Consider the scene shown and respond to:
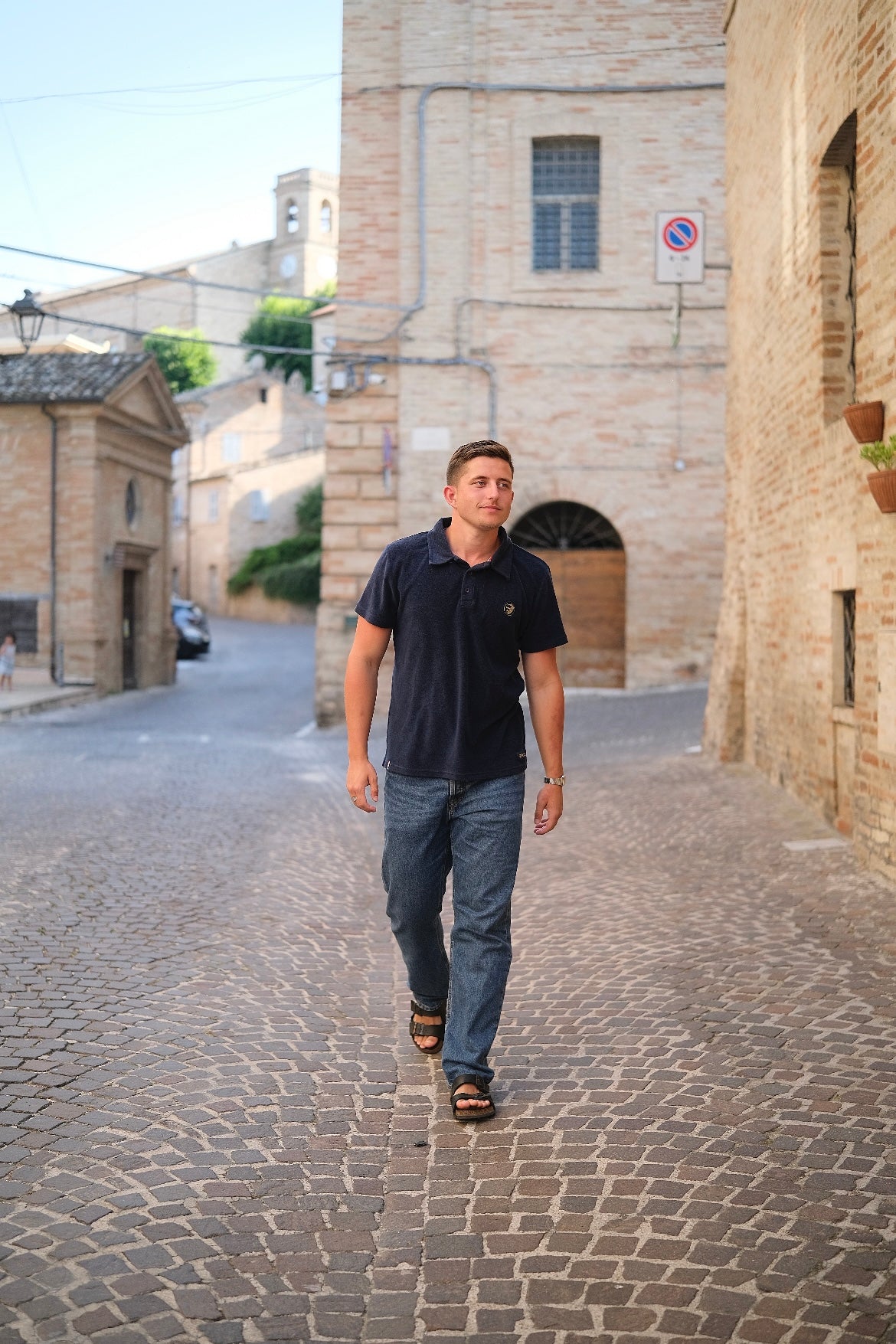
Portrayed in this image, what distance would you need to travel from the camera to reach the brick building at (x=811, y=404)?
7.44 m

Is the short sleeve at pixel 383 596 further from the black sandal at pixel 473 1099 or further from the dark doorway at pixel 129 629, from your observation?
the dark doorway at pixel 129 629

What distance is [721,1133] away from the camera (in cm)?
366

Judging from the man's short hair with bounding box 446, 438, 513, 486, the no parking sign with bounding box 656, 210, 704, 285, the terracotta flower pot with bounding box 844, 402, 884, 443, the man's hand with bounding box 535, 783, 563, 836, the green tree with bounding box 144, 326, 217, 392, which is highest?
the green tree with bounding box 144, 326, 217, 392

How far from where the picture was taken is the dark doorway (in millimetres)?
30734

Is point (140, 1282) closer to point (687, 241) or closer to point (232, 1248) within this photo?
point (232, 1248)

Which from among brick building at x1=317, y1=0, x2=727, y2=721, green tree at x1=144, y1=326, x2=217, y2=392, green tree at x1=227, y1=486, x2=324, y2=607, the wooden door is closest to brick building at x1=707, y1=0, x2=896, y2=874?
brick building at x1=317, y1=0, x2=727, y2=721

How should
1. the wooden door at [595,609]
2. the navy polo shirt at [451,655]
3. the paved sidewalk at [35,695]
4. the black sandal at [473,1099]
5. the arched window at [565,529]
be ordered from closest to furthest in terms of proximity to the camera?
the black sandal at [473,1099] → the navy polo shirt at [451,655] → the wooden door at [595,609] → the arched window at [565,529] → the paved sidewalk at [35,695]

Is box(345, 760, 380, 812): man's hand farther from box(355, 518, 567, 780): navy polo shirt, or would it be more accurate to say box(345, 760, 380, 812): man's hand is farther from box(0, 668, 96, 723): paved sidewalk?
box(0, 668, 96, 723): paved sidewalk

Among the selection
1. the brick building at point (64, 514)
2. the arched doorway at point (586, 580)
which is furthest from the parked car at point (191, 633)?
the arched doorway at point (586, 580)

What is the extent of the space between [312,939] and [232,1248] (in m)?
3.28

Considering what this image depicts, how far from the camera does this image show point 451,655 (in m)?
3.94

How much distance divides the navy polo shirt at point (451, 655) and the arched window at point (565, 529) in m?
17.0

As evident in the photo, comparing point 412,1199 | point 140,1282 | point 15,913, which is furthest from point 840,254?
point 140,1282

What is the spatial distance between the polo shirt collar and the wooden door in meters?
16.7
